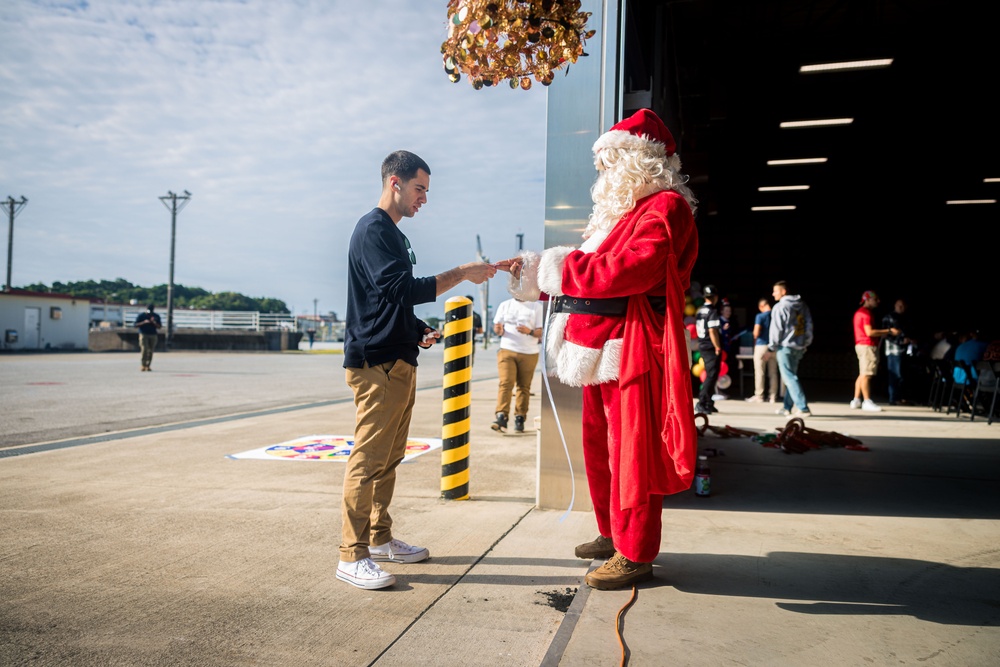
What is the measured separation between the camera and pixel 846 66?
9.84 meters

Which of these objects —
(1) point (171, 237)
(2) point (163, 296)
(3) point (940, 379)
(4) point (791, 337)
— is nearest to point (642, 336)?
(4) point (791, 337)

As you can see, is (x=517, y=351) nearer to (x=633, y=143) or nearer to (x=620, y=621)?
(x=633, y=143)

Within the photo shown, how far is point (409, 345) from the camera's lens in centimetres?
296

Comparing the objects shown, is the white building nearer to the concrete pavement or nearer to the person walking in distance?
the concrete pavement

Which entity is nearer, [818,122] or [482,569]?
[482,569]

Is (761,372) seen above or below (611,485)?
above

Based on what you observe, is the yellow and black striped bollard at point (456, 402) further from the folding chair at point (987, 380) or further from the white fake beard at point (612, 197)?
the folding chair at point (987, 380)

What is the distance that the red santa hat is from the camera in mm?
2877

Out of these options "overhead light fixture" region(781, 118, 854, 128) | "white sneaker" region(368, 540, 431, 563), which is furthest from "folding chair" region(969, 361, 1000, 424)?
"white sneaker" region(368, 540, 431, 563)

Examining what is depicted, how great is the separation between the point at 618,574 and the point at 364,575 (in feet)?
3.49

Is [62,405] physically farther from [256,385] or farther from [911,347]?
[911,347]

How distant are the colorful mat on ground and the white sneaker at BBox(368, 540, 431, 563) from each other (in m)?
2.24

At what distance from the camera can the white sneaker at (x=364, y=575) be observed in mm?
2736

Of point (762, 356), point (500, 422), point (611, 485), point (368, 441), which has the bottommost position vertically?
point (500, 422)
